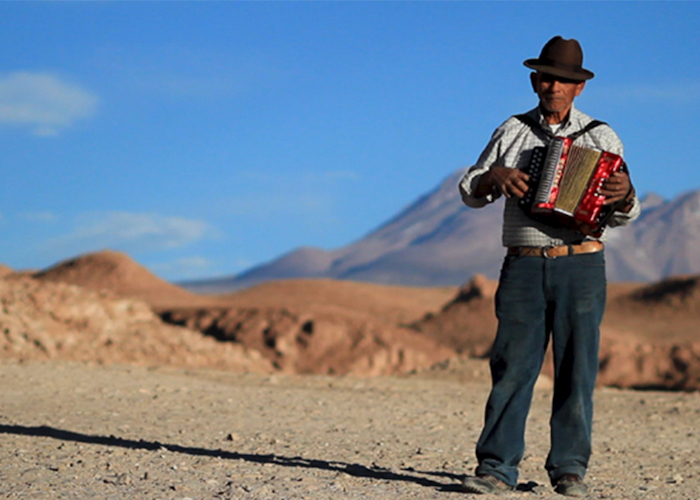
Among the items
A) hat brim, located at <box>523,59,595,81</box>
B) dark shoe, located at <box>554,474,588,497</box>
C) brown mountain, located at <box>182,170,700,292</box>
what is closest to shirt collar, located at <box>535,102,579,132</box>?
hat brim, located at <box>523,59,595,81</box>

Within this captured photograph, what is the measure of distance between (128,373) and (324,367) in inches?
465

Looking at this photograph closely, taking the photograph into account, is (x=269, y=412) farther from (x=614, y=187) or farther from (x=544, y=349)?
(x=614, y=187)

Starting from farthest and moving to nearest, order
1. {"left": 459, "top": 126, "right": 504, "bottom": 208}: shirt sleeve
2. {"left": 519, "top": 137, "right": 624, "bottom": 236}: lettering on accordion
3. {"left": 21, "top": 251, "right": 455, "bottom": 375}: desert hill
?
{"left": 21, "top": 251, "right": 455, "bottom": 375}: desert hill < {"left": 459, "top": 126, "right": 504, "bottom": 208}: shirt sleeve < {"left": 519, "top": 137, "right": 624, "bottom": 236}: lettering on accordion

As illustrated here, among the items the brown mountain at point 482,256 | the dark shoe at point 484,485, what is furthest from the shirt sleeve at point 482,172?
the brown mountain at point 482,256

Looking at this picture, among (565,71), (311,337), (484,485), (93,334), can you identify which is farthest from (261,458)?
(311,337)

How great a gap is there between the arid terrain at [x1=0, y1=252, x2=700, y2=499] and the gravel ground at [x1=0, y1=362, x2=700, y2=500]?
20 mm

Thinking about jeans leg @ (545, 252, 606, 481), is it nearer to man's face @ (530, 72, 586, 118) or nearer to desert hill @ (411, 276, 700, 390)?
man's face @ (530, 72, 586, 118)

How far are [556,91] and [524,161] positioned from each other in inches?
15.0

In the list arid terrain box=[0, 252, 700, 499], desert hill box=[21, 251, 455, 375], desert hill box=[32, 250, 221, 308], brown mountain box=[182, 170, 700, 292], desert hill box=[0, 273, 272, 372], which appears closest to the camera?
arid terrain box=[0, 252, 700, 499]

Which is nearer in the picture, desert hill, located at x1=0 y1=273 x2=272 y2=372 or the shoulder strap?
the shoulder strap

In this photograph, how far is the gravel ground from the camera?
17.4ft

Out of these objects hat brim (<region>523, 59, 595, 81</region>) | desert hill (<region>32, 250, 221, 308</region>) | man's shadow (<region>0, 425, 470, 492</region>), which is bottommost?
man's shadow (<region>0, 425, 470, 492</region>)

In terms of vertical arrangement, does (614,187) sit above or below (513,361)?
above

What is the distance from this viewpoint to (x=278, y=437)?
25.5ft
